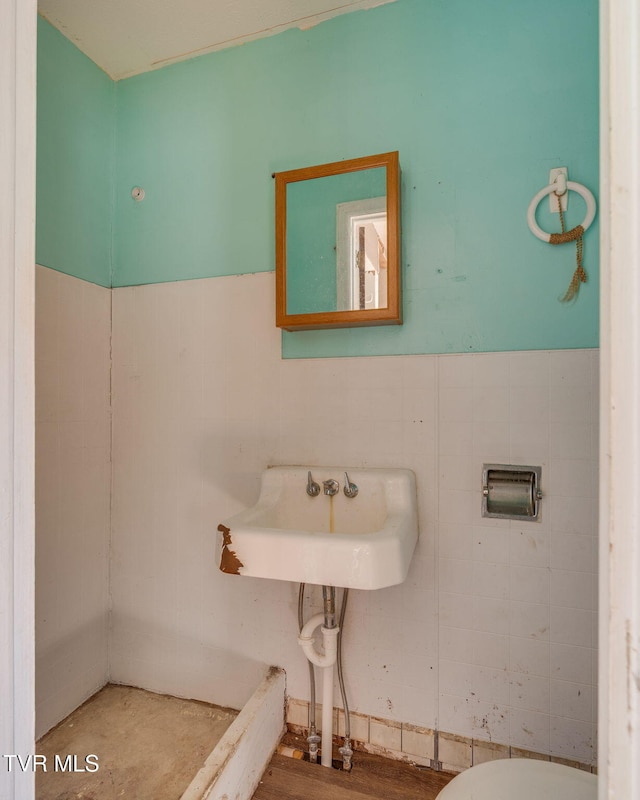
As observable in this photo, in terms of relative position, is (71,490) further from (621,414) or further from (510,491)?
(621,414)

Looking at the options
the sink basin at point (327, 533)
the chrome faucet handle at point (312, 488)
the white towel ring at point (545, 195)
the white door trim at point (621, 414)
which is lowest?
the sink basin at point (327, 533)

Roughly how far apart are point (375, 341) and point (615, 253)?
1.00 m

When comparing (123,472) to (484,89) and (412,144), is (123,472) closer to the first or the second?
(412,144)

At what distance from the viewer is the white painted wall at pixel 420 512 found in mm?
1158

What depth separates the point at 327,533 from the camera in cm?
100

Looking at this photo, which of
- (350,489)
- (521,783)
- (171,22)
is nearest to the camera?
(521,783)

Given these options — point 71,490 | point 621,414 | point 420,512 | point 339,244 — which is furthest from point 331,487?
point 621,414

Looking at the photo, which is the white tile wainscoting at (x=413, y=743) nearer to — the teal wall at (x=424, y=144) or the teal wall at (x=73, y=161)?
the teal wall at (x=424, y=144)

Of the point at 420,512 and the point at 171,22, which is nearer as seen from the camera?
the point at 420,512

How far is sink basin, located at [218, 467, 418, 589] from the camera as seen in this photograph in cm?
94

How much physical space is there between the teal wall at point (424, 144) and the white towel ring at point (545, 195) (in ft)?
0.08

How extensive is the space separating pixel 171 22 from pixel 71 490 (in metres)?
1.57

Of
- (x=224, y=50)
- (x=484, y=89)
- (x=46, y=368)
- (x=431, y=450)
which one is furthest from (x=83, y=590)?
(x=484, y=89)
